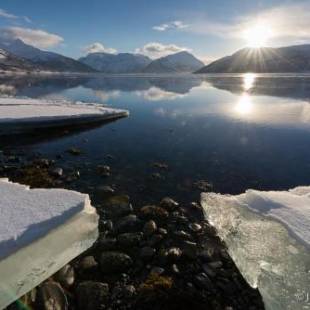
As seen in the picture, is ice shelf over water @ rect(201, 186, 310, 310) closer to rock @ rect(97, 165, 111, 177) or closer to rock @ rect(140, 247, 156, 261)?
rock @ rect(140, 247, 156, 261)

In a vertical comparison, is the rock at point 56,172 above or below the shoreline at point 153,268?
above

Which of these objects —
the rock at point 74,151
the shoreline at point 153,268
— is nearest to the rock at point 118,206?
the shoreline at point 153,268

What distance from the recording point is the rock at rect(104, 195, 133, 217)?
29.0 ft

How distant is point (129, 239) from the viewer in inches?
292

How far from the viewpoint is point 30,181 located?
10664 millimetres

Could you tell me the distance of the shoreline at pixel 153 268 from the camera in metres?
5.57

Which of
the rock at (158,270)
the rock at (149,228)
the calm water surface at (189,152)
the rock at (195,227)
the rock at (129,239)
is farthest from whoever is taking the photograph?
the calm water surface at (189,152)

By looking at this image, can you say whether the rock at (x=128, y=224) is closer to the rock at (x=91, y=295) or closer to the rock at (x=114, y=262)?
the rock at (x=114, y=262)

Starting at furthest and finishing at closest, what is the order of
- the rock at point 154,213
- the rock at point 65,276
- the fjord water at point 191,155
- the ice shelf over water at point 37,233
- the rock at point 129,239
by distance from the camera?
the fjord water at point 191,155, the rock at point 154,213, the rock at point 129,239, the rock at point 65,276, the ice shelf over water at point 37,233

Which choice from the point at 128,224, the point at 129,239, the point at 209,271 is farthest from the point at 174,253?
the point at 128,224

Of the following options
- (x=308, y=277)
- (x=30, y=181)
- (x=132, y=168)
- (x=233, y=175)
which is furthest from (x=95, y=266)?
(x=233, y=175)

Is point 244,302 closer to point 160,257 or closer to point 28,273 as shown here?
point 160,257

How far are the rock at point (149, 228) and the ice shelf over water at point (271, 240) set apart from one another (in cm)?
172

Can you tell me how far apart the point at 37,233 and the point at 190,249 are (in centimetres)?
360
